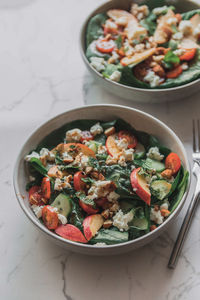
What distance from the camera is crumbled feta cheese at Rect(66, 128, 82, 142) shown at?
6.38 feet

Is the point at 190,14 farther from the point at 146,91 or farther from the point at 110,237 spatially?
the point at 110,237

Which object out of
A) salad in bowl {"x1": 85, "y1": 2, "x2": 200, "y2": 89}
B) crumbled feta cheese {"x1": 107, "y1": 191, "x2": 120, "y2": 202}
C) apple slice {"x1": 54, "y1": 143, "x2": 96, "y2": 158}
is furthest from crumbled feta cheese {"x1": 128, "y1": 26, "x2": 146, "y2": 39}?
crumbled feta cheese {"x1": 107, "y1": 191, "x2": 120, "y2": 202}

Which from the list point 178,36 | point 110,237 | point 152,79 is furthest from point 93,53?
point 110,237

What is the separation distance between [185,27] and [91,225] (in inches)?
51.3

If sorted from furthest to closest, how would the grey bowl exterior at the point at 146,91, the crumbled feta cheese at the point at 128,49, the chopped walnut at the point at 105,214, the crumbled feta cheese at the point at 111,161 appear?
the crumbled feta cheese at the point at 128,49, the grey bowl exterior at the point at 146,91, the crumbled feta cheese at the point at 111,161, the chopped walnut at the point at 105,214

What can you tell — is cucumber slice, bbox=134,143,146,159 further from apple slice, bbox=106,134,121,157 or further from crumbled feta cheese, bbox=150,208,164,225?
crumbled feta cheese, bbox=150,208,164,225

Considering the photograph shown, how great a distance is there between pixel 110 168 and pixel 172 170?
29 centimetres

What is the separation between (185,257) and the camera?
175 cm

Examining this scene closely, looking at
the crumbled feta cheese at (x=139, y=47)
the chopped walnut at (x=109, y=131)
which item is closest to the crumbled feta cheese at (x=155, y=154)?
the chopped walnut at (x=109, y=131)

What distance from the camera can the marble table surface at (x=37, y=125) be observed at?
1.70 m

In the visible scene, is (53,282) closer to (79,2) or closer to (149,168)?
(149,168)

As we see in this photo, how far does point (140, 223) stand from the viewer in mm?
1647

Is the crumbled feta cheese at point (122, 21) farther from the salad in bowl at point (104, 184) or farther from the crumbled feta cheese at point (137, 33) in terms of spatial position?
the salad in bowl at point (104, 184)

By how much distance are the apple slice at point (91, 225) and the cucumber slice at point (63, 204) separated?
0.30 ft
